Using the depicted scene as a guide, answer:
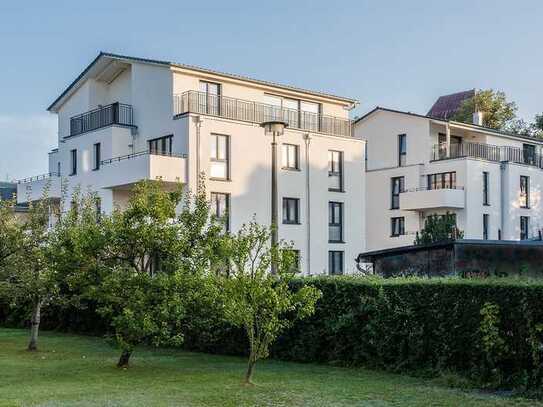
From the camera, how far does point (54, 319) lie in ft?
91.6

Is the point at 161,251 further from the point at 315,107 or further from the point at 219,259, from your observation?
the point at 315,107

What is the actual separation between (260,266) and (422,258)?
30.9 feet

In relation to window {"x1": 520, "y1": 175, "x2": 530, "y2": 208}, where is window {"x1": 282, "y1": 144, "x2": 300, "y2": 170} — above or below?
above

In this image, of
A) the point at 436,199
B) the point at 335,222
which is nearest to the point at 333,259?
the point at 335,222

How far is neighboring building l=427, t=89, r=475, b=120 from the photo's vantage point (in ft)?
220

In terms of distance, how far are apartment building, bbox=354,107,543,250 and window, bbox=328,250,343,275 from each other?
7.73 meters

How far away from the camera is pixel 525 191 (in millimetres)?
49125

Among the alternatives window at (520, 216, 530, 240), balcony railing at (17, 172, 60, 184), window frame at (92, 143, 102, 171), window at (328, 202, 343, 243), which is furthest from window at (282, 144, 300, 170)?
window at (520, 216, 530, 240)

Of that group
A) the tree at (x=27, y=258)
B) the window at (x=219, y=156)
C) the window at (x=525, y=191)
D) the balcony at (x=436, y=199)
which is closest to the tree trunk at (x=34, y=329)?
the tree at (x=27, y=258)

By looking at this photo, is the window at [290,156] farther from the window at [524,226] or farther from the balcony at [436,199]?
the window at [524,226]

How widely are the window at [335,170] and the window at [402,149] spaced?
341 inches

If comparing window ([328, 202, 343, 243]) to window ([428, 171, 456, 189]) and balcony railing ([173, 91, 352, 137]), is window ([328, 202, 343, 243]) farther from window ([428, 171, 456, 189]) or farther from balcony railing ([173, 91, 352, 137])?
window ([428, 171, 456, 189])

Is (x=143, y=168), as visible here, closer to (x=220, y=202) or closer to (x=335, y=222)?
(x=220, y=202)

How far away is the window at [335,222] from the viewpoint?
131 feet
